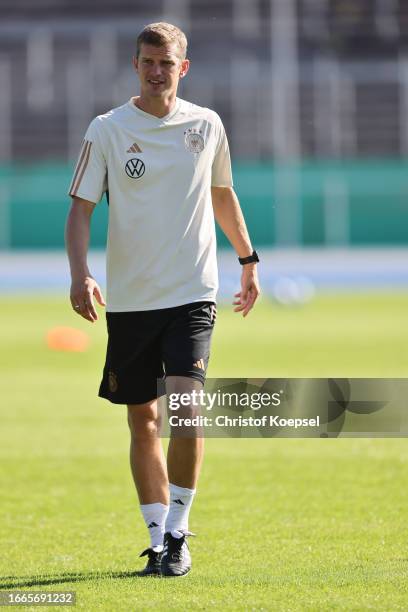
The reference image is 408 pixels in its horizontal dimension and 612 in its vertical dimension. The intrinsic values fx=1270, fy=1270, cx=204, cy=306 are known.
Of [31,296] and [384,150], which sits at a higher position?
[384,150]

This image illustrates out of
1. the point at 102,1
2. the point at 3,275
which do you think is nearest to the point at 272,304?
the point at 3,275

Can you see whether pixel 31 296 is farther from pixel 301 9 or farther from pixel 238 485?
pixel 238 485

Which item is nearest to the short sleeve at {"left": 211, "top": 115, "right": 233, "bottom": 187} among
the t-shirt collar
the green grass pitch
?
the t-shirt collar

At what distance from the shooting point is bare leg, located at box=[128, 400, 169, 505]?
4.40m

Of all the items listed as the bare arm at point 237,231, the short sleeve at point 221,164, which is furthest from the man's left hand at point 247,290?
the short sleeve at point 221,164

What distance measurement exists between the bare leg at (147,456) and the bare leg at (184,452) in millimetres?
129

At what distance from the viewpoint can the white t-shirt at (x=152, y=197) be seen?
13.9ft

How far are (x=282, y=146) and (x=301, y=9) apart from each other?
456cm

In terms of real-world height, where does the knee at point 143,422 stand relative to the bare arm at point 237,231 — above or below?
below

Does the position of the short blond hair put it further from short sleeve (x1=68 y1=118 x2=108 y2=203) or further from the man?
short sleeve (x1=68 y1=118 x2=108 y2=203)

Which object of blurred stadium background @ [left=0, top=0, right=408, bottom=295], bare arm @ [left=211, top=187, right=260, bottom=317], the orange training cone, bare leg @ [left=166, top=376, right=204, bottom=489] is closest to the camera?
bare leg @ [left=166, top=376, right=204, bottom=489]

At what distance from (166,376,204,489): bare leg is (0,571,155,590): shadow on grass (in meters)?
0.36

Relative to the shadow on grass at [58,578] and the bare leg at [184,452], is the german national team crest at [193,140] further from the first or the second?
the shadow on grass at [58,578]

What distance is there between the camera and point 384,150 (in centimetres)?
2834
